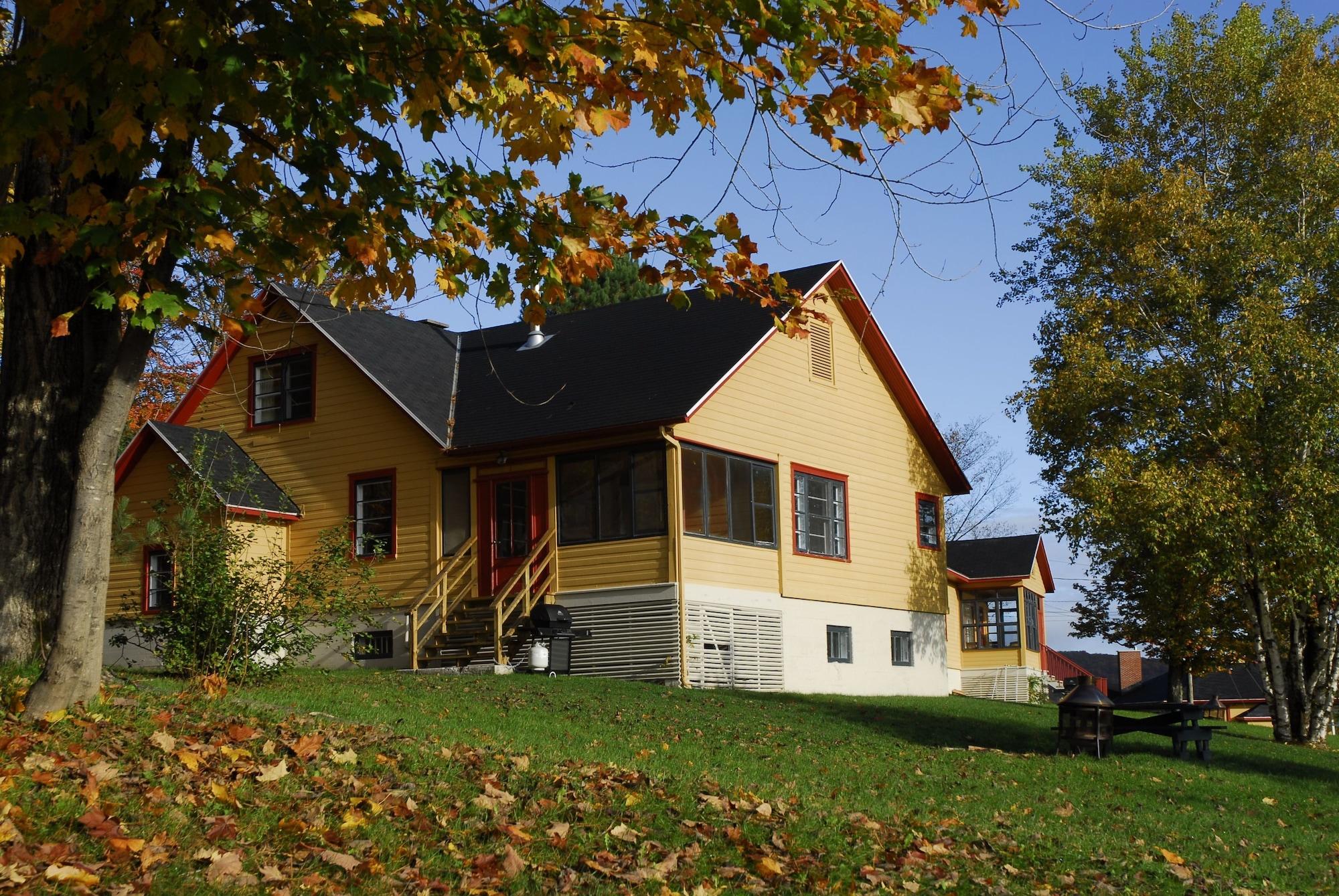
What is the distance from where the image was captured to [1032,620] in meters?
38.6

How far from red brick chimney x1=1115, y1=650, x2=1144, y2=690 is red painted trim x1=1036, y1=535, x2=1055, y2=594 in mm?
33027

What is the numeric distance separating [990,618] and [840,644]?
14285 millimetres

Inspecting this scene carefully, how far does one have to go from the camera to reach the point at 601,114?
850cm

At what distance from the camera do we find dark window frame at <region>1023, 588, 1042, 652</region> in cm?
3797

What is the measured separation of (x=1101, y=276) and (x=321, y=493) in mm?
16346

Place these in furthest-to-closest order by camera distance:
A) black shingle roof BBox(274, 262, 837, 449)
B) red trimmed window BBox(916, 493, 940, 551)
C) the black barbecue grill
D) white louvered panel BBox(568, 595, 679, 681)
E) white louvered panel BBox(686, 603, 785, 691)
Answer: red trimmed window BBox(916, 493, 940, 551), black shingle roof BBox(274, 262, 837, 449), white louvered panel BBox(686, 603, 785, 691), white louvered panel BBox(568, 595, 679, 681), the black barbecue grill

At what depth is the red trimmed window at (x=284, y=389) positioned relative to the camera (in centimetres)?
2633

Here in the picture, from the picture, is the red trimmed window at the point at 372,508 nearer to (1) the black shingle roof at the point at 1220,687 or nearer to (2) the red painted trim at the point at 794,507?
(2) the red painted trim at the point at 794,507

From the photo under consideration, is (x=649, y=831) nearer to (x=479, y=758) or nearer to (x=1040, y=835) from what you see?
(x=479, y=758)

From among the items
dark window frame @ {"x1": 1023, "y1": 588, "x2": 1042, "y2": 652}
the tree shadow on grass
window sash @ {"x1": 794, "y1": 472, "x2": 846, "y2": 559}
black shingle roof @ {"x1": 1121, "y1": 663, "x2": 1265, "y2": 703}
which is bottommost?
black shingle roof @ {"x1": 1121, "y1": 663, "x2": 1265, "y2": 703}

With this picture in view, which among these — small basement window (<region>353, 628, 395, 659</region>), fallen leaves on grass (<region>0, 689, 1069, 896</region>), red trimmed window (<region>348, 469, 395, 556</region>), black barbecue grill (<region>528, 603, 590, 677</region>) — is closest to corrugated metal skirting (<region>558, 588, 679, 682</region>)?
black barbecue grill (<region>528, 603, 590, 677</region>)

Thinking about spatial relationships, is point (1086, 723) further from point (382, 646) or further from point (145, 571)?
point (145, 571)

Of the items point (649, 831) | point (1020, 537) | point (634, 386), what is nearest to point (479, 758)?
point (649, 831)

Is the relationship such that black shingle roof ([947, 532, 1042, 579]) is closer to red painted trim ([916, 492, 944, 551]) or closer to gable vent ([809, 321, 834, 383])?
red painted trim ([916, 492, 944, 551])
